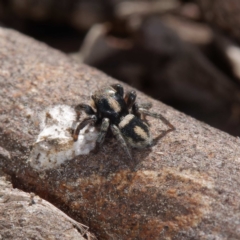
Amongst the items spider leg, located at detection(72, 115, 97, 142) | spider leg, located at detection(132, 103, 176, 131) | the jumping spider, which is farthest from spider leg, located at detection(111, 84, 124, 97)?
spider leg, located at detection(72, 115, 97, 142)

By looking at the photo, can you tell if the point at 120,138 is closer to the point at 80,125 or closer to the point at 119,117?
the point at 80,125

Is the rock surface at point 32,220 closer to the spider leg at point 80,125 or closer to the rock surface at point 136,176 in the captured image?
the rock surface at point 136,176

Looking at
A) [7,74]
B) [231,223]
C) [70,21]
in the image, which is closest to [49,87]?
[7,74]

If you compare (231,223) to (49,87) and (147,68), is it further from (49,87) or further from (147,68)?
(147,68)

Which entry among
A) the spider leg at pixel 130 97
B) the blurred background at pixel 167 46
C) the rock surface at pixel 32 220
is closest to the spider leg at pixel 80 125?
the spider leg at pixel 130 97

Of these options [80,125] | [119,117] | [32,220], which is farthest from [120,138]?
[32,220]

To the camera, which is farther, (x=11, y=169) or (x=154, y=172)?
(x=11, y=169)
